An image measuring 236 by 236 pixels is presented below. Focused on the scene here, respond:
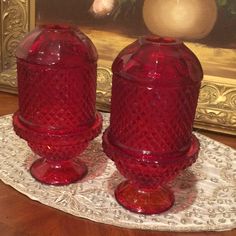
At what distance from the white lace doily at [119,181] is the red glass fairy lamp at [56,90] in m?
0.06

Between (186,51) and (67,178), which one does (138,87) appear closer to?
(186,51)

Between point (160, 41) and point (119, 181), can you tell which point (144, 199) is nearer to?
point (119, 181)

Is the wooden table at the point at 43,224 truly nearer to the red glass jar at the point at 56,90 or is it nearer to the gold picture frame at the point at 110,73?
the red glass jar at the point at 56,90

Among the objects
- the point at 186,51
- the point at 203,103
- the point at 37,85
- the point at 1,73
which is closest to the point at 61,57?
the point at 37,85

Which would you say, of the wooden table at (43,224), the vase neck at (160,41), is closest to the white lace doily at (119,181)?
the wooden table at (43,224)

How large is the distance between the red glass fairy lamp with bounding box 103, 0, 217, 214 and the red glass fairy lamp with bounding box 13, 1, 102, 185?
60 millimetres

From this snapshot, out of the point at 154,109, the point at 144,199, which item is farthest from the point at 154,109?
the point at 144,199

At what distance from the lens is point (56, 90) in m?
0.55

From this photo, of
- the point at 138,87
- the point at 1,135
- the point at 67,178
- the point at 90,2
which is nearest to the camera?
the point at 138,87

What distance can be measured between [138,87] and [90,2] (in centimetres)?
46

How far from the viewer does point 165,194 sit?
0.58 metres

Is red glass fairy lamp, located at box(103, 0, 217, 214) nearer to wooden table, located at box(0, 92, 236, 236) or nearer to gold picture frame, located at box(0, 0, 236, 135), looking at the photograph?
wooden table, located at box(0, 92, 236, 236)

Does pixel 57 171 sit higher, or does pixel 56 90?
pixel 56 90

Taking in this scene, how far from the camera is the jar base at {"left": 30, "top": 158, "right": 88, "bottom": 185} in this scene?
600 millimetres
